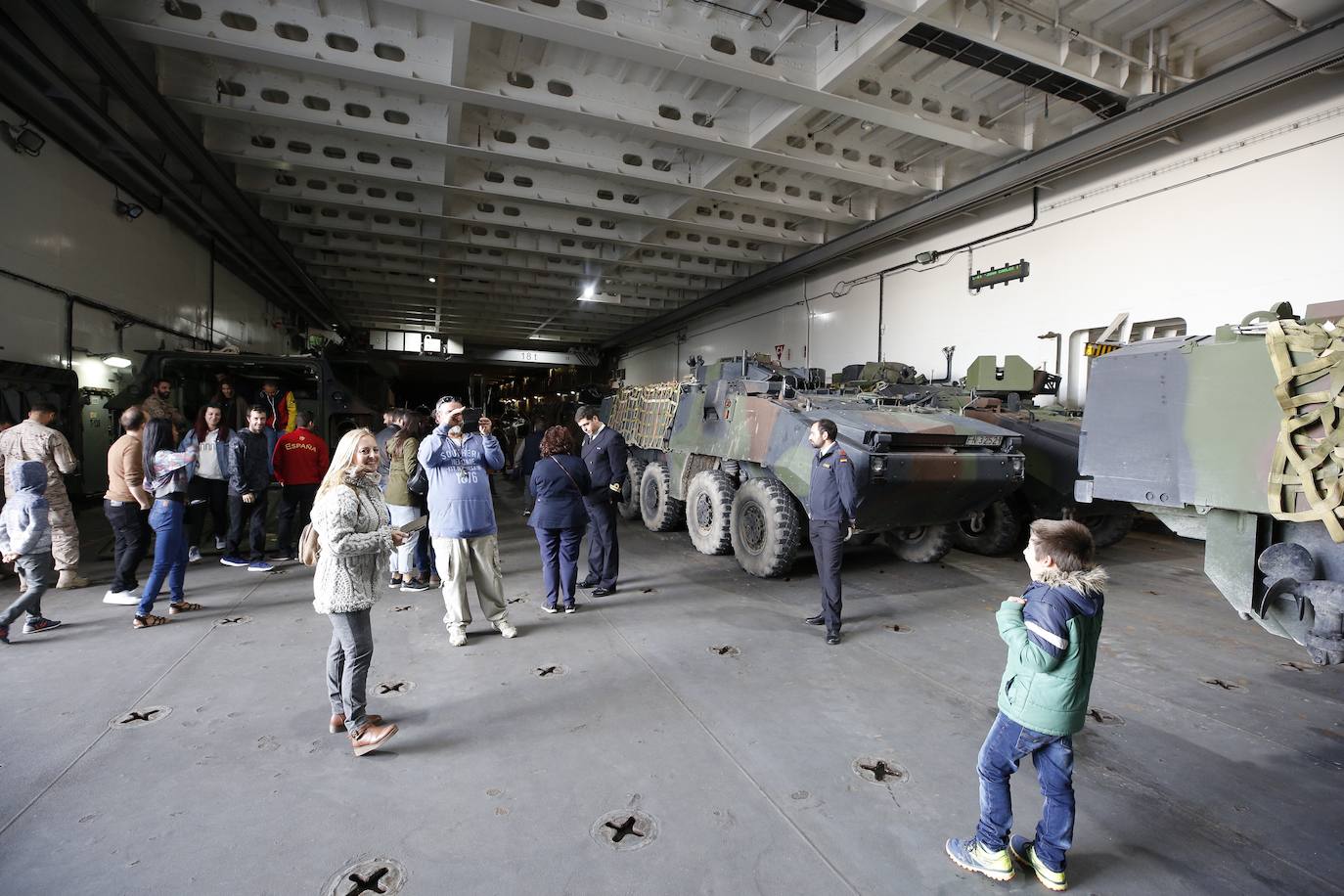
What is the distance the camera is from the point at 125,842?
2352 mm

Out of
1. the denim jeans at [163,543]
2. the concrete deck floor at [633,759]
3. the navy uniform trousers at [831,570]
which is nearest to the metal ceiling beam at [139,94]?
the denim jeans at [163,543]

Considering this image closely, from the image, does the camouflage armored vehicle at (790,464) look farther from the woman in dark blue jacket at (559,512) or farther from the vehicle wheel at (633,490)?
the woman in dark blue jacket at (559,512)

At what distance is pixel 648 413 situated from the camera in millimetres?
9609

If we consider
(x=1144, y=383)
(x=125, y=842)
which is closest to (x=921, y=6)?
(x=1144, y=383)

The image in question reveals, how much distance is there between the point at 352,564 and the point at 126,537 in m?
3.52

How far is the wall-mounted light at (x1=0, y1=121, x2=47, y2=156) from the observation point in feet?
22.9

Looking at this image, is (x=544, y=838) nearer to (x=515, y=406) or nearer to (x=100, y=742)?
(x=100, y=742)

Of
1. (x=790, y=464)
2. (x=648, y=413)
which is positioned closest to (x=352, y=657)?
(x=790, y=464)

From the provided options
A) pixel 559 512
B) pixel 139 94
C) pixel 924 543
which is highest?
pixel 139 94

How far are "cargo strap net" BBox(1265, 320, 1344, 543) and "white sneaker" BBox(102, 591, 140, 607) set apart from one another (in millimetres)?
7164

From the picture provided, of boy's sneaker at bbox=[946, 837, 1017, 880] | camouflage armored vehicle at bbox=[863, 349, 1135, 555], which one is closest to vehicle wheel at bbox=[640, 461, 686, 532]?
camouflage armored vehicle at bbox=[863, 349, 1135, 555]

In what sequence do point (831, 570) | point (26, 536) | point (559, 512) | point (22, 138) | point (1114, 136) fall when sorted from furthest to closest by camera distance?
point (1114, 136) < point (22, 138) < point (559, 512) < point (831, 570) < point (26, 536)

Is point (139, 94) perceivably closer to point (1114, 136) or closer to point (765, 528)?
point (765, 528)

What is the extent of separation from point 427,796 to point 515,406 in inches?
944
